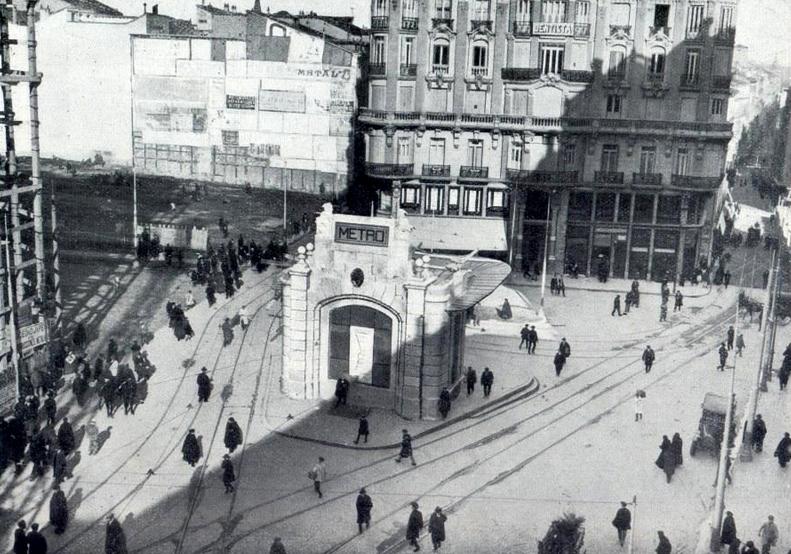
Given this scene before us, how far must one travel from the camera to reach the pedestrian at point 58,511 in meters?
22.7

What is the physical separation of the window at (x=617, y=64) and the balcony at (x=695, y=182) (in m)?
7.33

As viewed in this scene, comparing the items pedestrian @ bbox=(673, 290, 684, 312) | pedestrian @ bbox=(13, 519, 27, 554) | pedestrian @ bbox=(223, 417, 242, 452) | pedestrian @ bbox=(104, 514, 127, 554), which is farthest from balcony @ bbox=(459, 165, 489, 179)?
pedestrian @ bbox=(13, 519, 27, 554)

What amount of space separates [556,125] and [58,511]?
133 ft

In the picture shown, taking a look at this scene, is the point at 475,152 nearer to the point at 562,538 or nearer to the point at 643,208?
the point at 643,208

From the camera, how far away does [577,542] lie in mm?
21562

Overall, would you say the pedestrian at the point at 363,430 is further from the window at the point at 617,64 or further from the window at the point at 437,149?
the window at the point at 617,64

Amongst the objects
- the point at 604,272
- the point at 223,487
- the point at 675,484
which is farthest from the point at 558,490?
the point at 604,272

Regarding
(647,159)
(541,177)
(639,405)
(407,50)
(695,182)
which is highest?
(407,50)

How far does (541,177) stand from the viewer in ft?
182

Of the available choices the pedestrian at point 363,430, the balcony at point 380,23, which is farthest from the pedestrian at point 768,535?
the balcony at point 380,23

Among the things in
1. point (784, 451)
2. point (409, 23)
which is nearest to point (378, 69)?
point (409, 23)

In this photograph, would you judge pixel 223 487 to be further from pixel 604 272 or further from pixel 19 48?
pixel 19 48

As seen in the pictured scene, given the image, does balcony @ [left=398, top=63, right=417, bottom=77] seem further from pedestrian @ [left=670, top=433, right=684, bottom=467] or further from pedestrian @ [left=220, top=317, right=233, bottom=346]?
pedestrian @ [left=670, top=433, right=684, bottom=467]

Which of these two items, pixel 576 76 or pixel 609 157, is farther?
pixel 609 157
